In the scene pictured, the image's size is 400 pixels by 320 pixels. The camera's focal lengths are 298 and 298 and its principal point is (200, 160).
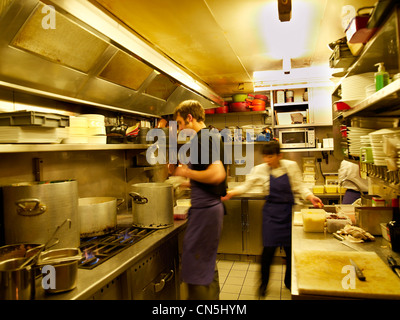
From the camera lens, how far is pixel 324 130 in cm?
509

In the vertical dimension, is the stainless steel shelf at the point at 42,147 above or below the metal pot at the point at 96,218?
above

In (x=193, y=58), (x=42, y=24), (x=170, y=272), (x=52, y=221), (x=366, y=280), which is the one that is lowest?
(x=170, y=272)

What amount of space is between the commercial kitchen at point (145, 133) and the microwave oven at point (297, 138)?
3.69 feet

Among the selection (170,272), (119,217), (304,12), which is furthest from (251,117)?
(170,272)

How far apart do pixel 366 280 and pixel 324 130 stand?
4080 mm

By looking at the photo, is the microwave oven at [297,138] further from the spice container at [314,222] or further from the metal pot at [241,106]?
the spice container at [314,222]

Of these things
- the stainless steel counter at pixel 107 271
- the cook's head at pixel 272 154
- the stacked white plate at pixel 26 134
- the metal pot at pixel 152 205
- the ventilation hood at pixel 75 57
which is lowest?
the stainless steel counter at pixel 107 271

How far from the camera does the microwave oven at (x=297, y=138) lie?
4.82 meters

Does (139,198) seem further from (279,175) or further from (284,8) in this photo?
(284,8)

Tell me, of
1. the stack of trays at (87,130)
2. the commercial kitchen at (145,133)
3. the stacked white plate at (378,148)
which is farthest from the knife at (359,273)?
the stack of trays at (87,130)

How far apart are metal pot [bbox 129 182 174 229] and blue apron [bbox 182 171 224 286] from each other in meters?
0.28

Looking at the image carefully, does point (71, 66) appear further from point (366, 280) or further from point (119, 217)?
point (366, 280)

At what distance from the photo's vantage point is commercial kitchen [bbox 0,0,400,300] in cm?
146

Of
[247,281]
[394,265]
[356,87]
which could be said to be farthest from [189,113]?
[247,281]
